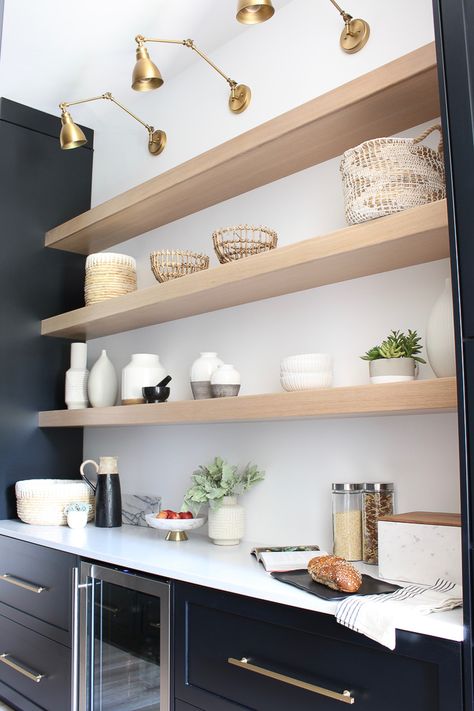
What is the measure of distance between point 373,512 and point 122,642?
89 cm

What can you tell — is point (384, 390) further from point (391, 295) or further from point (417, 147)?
point (417, 147)

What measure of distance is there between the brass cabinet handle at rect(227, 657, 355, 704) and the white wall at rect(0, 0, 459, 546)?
0.58 metres

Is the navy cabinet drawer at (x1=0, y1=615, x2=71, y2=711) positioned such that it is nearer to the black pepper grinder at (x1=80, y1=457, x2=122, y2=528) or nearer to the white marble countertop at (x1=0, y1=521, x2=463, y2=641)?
the white marble countertop at (x1=0, y1=521, x2=463, y2=641)

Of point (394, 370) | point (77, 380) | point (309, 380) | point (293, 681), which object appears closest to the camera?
point (293, 681)

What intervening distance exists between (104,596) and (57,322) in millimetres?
1353

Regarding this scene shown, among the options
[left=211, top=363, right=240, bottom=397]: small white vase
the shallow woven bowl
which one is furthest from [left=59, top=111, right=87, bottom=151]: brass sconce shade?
[left=211, top=363, right=240, bottom=397]: small white vase

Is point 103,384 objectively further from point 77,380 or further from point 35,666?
point 35,666

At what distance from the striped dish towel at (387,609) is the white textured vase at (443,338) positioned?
517 mm

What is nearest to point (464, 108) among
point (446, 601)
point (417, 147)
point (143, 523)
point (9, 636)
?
point (417, 147)

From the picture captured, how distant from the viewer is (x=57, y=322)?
9.89 ft

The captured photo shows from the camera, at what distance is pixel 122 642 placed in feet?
6.66

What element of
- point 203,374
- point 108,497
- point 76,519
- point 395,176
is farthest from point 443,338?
point 76,519

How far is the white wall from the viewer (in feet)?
6.35

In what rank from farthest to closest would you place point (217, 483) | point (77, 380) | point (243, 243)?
point (77, 380) < point (217, 483) < point (243, 243)
